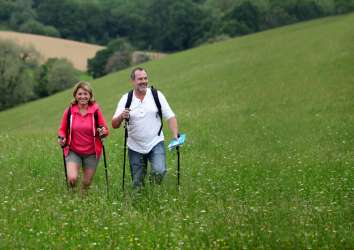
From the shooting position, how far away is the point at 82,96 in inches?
428

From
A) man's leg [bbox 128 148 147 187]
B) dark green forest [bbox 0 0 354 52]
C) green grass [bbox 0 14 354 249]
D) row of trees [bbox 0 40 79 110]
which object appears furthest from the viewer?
dark green forest [bbox 0 0 354 52]

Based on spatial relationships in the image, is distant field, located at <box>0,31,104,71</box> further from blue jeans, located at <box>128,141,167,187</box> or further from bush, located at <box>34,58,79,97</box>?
blue jeans, located at <box>128,141,167,187</box>

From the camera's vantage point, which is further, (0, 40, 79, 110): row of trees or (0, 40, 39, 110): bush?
(0, 40, 79, 110): row of trees

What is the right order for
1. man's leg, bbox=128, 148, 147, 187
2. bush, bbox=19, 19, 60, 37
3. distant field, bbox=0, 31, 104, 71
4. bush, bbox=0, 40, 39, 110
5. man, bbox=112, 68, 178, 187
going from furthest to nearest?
bush, bbox=19, 19, 60, 37
distant field, bbox=0, 31, 104, 71
bush, bbox=0, 40, 39, 110
man's leg, bbox=128, 148, 147, 187
man, bbox=112, 68, 178, 187

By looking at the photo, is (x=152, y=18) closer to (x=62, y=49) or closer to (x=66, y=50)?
(x=66, y=50)

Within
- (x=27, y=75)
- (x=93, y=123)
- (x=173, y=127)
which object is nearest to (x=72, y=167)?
(x=93, y=123)

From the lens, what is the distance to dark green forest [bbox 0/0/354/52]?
92.1 metres

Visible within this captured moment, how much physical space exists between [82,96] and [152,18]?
4665 inches

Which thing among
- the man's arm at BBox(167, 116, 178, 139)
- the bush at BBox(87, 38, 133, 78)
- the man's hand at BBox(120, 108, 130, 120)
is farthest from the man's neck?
the bush at BBox(87, 38, 133, 78)

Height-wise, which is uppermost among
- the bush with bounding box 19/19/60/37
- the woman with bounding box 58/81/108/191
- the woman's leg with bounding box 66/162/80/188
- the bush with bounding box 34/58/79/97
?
the bush with bounding box 19/19/60/37

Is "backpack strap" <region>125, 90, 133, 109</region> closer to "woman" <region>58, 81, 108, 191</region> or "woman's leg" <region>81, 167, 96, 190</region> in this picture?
"woman" <region>58, 81, 108, 191</region>

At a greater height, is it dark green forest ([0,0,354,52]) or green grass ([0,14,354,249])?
dark green forest ([0,0,354,52])

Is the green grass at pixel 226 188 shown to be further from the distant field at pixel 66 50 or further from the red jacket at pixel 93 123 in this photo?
the distant field at pixel 66 50

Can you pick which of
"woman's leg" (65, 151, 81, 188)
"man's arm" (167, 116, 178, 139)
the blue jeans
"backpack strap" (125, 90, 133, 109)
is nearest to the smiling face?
"backpack strap" (125, 90, 133, 109)
